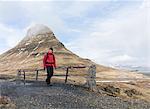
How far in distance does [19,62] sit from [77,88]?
11050 centimetres

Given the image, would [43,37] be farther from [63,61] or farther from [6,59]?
[63,61]

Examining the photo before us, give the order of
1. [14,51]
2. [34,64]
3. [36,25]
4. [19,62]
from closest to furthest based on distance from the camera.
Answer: [34,64], [19,62], [14,51], [36,25]

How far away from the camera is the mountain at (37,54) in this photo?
411 ft

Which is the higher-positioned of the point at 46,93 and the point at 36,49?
the point at 36,49

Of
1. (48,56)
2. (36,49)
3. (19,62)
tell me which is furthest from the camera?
(36,49)

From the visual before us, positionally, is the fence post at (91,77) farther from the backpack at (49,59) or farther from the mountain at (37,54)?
the mountain at (37,54)

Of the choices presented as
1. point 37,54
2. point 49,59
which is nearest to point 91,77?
point 49,59

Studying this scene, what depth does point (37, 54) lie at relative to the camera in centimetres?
13900

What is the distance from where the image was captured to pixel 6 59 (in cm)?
15450

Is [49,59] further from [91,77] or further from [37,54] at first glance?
[37,54]

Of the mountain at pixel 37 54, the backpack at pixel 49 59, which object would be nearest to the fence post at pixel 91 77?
the backpack at pixel 49 59

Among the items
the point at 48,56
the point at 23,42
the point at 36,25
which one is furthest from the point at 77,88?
the point at 36,25

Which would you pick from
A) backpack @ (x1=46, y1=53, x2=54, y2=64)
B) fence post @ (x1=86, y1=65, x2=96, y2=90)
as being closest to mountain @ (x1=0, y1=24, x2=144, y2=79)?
fence post @ (x1=86, y1=65, x2=96, y2=90)

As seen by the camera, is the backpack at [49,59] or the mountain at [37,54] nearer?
the backpack at [49,59]
